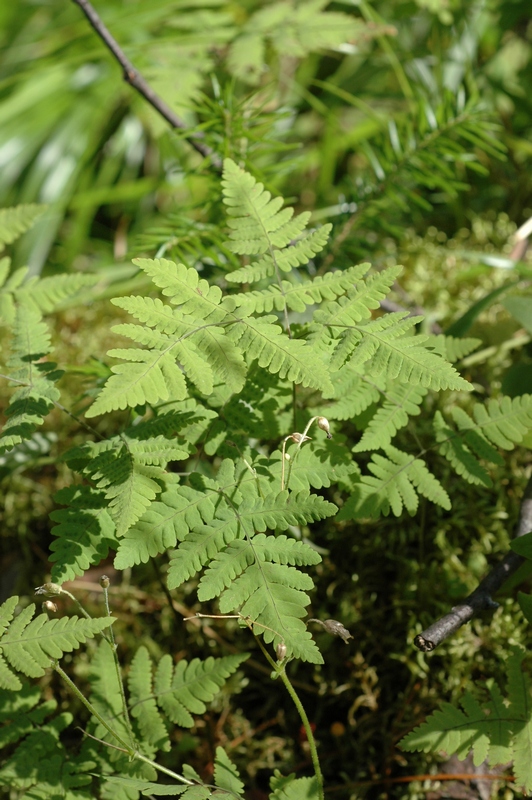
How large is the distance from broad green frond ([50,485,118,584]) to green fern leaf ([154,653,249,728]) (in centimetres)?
40

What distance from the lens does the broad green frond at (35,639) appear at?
50.6 inches

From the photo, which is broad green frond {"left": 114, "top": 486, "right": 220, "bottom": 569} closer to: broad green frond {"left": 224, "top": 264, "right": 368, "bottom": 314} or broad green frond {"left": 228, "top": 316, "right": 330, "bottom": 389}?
broad green frond {"left": 228, "top": 316, "right": 330, "bottom": 389}

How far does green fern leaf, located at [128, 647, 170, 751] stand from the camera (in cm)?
148

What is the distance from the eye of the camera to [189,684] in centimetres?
152

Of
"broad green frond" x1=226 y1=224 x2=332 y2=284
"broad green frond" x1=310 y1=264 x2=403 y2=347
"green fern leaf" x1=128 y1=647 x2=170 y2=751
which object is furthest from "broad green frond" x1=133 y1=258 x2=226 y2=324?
"green fern leaf" x1=128 y1=647 x2=170 y2=751

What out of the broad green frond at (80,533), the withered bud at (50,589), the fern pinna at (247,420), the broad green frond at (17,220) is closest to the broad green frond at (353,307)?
the fern pinna at (247,420)

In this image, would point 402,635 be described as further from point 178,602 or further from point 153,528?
point 153,528

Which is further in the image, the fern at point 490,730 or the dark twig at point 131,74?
the dark twig at point 131,74

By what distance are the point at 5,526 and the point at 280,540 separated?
1512mm

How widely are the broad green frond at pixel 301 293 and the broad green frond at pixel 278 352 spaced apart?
0.22 ft

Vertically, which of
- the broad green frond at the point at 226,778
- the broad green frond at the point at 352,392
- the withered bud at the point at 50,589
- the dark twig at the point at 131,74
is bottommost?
the broad green frond at the point at 226,778

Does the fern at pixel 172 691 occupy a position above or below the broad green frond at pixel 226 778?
above

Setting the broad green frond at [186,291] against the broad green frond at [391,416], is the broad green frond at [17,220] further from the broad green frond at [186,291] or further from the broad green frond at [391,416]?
the broad green frond at [391,416]

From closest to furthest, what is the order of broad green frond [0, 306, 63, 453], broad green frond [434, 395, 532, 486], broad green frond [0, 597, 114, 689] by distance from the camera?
broad green frond [0, 597, 114, 689], broad green frond [0, 306, 63, 453], broad green frond [434, 395, 532, 486]
